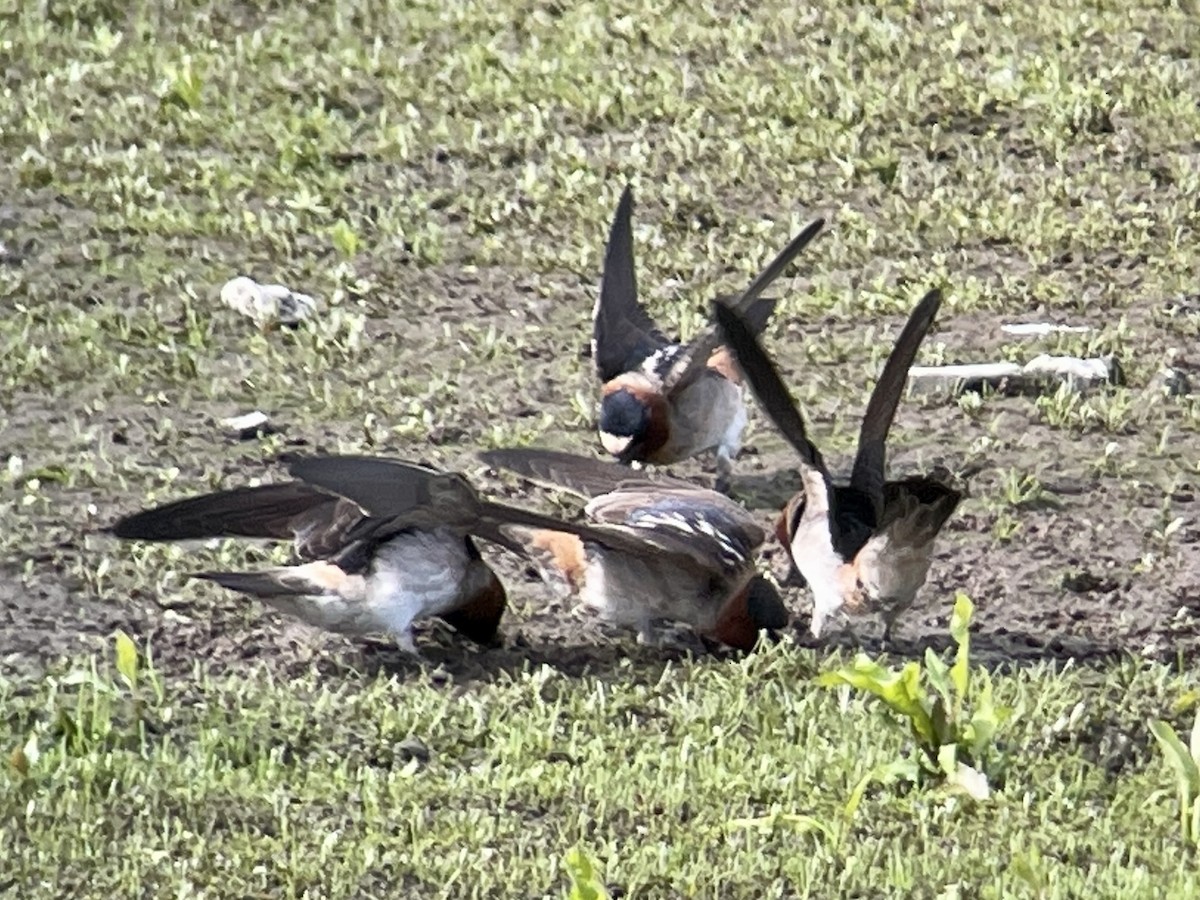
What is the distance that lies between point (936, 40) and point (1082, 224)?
224 cm

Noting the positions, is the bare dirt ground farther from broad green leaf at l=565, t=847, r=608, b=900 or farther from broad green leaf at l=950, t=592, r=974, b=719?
broad green leaf at l=565, t=847, r=608, b=900

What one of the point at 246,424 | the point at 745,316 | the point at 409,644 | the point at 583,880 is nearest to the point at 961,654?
the point at 583,880

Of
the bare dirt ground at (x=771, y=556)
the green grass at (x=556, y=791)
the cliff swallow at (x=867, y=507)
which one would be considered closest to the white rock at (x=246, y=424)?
the bare dirt ground at (x=771, y=556)

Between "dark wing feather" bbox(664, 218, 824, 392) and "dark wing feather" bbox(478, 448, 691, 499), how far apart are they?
0.77m

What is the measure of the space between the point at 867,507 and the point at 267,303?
357 cm

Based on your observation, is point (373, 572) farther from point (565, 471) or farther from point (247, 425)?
point (247, 425)

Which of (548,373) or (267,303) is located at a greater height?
(267,303)

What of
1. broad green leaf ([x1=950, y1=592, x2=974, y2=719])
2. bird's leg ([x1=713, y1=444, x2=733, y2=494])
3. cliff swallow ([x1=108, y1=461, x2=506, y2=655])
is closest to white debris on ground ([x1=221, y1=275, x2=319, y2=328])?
bird's leg ([x1=713, y1=444, x2=733, y2=494])

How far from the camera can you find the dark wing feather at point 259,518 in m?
7.23

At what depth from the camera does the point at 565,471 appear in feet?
26.4

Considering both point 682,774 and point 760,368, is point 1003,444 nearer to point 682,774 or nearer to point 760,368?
point 760,368

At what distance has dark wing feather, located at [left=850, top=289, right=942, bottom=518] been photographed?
7121 millimetres

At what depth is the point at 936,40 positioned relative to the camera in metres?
13.2

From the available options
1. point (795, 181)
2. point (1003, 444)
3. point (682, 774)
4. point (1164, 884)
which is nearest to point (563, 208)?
point (795, 181)
